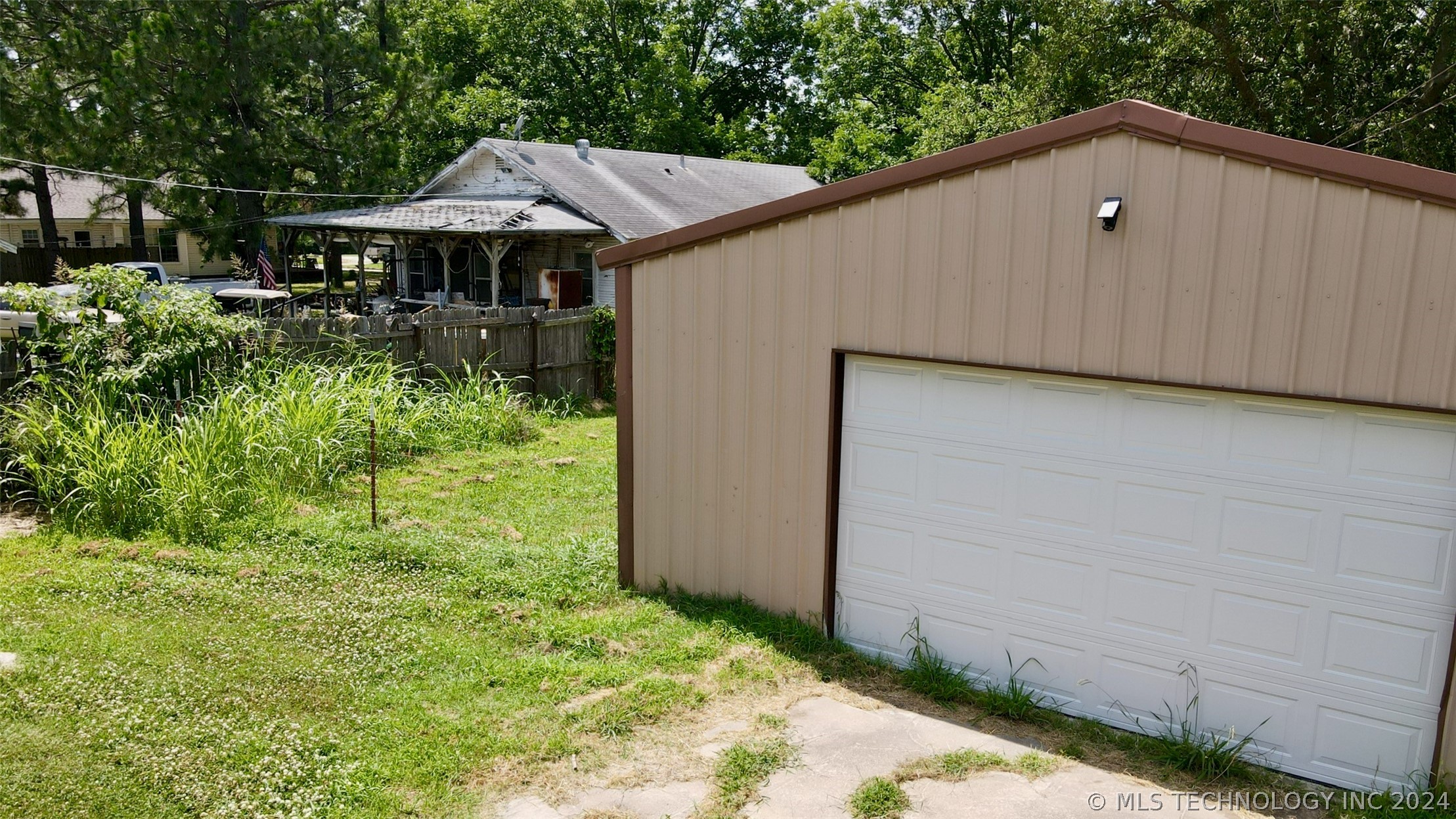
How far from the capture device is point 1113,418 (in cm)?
511

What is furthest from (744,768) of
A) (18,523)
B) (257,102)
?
(257,102)

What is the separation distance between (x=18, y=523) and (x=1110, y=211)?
8.56 metres

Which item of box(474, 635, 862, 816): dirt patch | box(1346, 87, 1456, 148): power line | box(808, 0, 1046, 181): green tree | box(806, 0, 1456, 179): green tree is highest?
box(808, 0, 1046, 181): green tree

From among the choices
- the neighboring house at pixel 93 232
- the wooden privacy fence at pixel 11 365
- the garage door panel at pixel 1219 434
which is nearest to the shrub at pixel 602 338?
the wooden privacy fence at pixel 11 365

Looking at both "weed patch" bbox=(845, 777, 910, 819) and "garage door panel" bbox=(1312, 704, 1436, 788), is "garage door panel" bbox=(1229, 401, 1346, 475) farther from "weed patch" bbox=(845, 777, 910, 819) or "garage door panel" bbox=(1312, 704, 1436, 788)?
"weed patch" bbox=(845, 777, 910, 819)

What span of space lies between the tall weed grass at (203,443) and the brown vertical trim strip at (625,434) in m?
3.07

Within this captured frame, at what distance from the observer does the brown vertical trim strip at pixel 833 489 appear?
19.4ft

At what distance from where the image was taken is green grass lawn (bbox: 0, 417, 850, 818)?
14.6 ft

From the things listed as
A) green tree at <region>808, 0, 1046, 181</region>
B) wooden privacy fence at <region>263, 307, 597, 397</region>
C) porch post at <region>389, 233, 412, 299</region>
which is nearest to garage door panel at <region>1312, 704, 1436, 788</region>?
wooden privacy fence at <region>263, 307, 597, 397</region>

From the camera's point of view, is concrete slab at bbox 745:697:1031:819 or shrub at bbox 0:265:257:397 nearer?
concrete slab at bbox 745:697:1031:819

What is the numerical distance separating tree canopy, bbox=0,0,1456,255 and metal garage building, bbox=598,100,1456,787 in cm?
A: 1258

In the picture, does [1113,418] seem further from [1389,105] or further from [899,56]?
[899,56]

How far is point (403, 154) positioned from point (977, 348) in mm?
23970

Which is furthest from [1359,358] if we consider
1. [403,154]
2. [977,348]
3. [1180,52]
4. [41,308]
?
[403,154]
